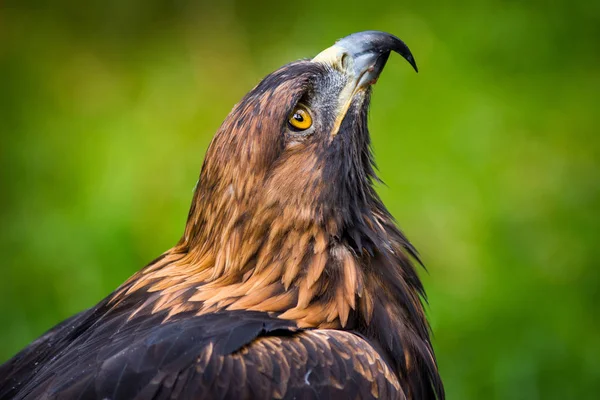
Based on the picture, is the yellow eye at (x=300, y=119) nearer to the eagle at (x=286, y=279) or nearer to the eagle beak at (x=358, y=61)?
the eagle at (x=286, y=279)

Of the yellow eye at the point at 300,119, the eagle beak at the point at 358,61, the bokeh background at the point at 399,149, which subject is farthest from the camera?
the bokeh background at the point at 399,149

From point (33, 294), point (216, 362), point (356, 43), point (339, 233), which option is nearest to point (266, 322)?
point (216, 362)

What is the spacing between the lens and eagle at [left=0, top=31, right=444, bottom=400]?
11.1 ft

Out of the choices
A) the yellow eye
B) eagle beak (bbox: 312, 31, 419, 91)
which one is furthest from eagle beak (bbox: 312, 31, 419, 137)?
the yellow eye

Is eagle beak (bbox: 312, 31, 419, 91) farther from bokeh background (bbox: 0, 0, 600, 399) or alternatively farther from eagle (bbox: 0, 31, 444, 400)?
bokeh background (bbox: 0, 0, 600, 399)

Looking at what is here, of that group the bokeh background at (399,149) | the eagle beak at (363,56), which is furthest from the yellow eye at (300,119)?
the bokeh background at (399,149)

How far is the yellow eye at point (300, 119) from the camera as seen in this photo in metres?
3.91

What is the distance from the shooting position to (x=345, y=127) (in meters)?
4.02

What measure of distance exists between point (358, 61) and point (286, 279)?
1.04 metres

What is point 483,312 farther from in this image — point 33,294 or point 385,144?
point 33,294

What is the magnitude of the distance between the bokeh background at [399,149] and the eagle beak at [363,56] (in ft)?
10.1

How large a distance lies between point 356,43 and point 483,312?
11.7 ft

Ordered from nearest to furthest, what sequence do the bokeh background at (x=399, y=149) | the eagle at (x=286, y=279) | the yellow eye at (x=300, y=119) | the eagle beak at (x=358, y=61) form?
the eagle at (x=286, y=279), the yellow eye at (x=300, y=119), the eagle beak at (x=358, y=61), the bokeh background at (x=399, y=149)

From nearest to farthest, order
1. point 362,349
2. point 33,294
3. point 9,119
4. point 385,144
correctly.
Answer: point 362,349, point 33,294, point 385,144, point 9,119
